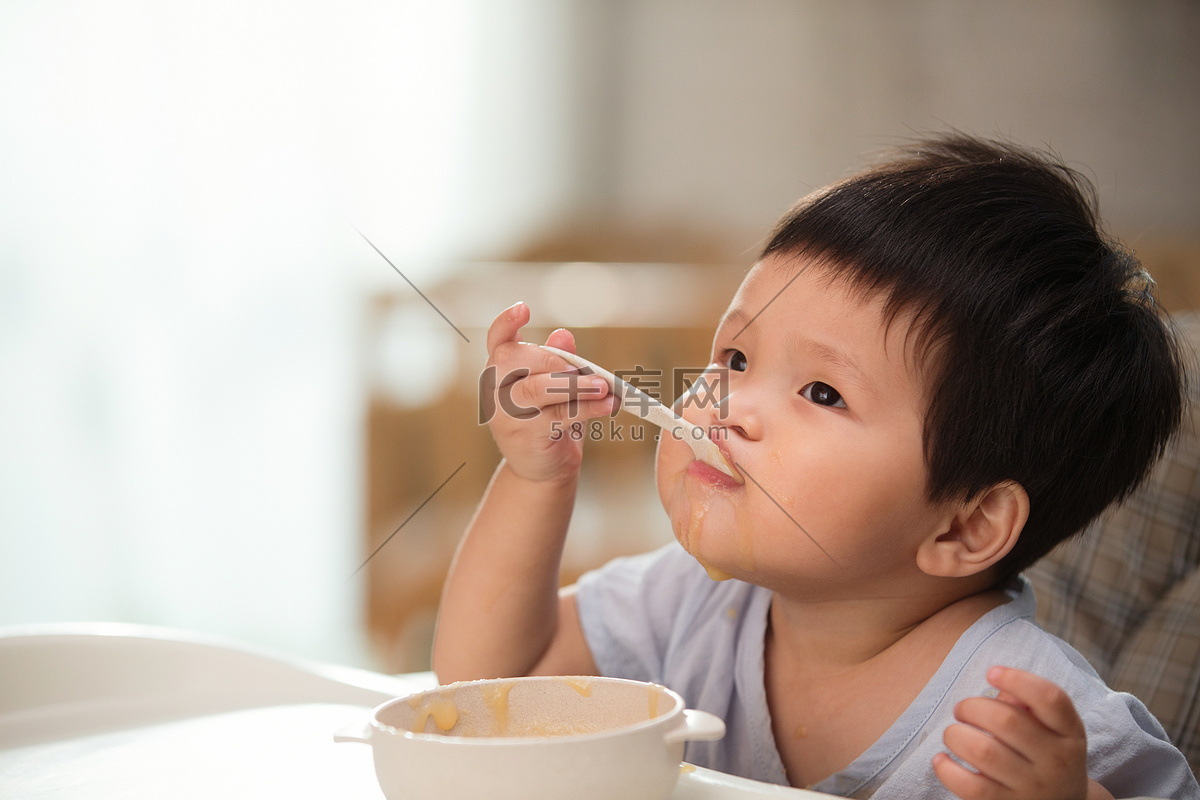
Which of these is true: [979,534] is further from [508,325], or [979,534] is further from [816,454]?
[508,325]

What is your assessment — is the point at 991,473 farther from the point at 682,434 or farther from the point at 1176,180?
the point at 1176,180

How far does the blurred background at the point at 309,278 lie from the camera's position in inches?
80.5

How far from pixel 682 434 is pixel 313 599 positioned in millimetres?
1842

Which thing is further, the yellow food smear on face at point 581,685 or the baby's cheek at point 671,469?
the baby's cheek at point 671,469

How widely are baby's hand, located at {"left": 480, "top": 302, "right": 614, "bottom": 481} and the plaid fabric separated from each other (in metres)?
0.49

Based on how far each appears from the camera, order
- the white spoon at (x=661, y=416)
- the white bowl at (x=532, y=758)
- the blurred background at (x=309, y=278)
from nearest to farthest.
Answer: the white bowl at (x=532, y=758) → the white spoon at (x=661, y=416) → the blurred background at (x=309, y=278)

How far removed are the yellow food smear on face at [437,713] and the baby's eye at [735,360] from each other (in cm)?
33

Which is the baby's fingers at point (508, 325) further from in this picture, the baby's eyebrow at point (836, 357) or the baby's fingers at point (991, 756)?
the baby's fingers at point (991, 756)

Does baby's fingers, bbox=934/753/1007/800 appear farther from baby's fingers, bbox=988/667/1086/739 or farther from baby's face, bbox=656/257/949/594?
baby's face, bbox=656/257/949/594

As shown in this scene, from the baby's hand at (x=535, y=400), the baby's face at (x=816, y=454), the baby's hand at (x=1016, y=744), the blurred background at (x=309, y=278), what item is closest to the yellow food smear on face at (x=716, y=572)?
the baby's face at (x=816, y=454)

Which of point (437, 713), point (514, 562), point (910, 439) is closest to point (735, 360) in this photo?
point (910, 439)

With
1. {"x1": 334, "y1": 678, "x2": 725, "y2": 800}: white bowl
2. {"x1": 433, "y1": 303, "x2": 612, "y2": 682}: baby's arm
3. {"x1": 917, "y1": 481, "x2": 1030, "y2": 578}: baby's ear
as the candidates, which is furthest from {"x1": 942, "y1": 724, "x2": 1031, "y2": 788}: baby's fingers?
{"x1": 433, "y1": 303, "x2": 612, "y2": 682}: baby's arm

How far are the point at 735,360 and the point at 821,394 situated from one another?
80 mm

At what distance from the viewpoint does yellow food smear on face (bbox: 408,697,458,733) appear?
0.44 metres
